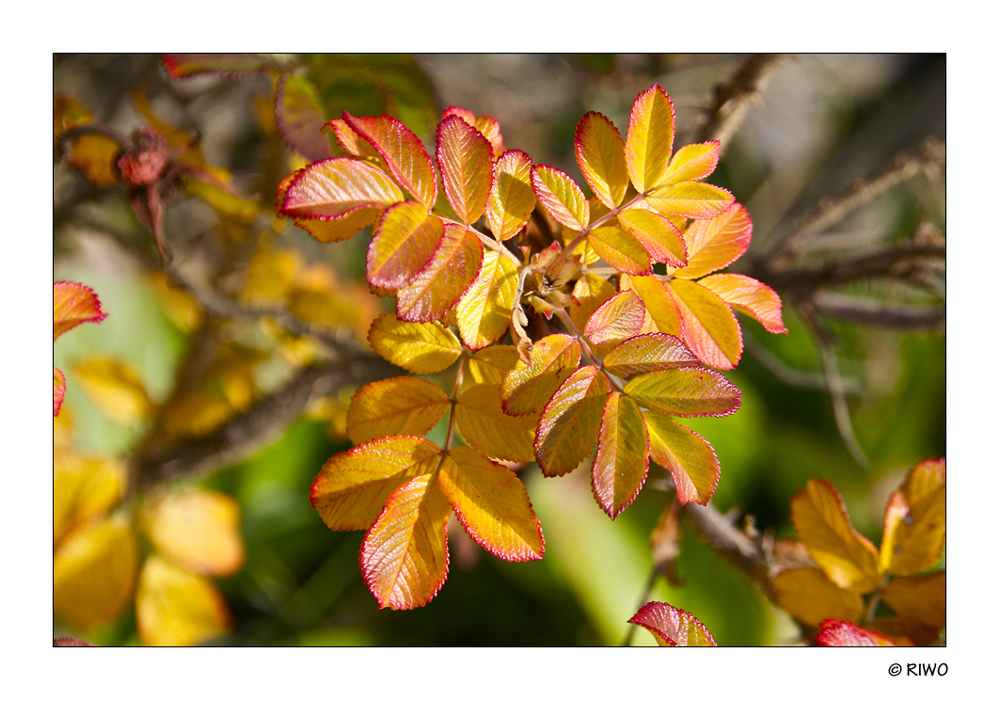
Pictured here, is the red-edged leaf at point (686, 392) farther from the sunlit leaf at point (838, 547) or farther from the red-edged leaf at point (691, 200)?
the sunlit leaf at point (838, 547)

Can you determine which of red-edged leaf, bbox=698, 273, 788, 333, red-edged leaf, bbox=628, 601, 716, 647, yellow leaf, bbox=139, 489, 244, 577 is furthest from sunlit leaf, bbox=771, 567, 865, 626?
yellow leaf, bbox=139, 489, 244, 577

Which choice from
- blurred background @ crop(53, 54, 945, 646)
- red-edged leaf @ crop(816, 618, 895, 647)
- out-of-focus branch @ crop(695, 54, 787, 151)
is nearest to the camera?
red-edged leaf @ crop(816, 618, 895, 647)

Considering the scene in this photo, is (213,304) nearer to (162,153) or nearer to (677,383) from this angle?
(162,153)

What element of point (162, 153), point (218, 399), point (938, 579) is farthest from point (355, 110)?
point (938, 579)

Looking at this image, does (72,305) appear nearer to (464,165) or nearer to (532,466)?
(464,165)

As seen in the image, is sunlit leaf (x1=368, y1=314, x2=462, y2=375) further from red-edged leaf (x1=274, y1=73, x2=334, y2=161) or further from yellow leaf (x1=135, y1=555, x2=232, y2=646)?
yellow leaf (x1=135, y1=555, x2=232, y2=646)

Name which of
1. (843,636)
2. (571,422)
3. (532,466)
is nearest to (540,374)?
(571,422)

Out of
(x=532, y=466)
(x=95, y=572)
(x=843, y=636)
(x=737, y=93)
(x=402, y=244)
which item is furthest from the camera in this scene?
(x=532, y=466)
